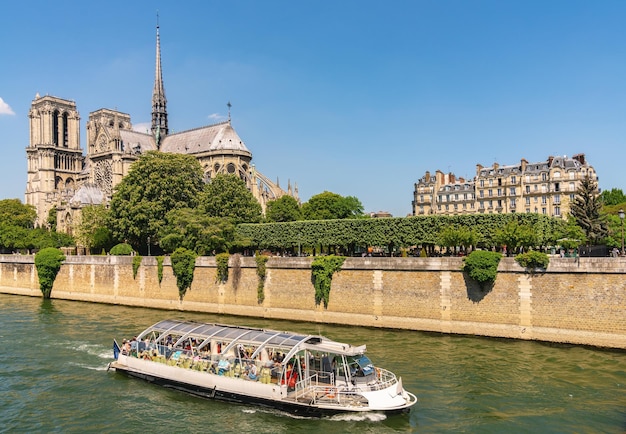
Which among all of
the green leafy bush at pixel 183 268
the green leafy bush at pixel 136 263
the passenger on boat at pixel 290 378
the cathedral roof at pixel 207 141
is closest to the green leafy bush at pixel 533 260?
the passenger on boat at pixel 290 378

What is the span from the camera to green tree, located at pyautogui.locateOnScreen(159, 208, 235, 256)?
41.5 meters

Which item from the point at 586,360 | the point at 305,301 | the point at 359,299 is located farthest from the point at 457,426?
the point at 305,301

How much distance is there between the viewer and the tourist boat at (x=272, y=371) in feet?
57.8

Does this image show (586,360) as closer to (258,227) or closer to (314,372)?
(314,372)

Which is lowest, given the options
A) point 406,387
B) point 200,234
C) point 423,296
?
point 406,387

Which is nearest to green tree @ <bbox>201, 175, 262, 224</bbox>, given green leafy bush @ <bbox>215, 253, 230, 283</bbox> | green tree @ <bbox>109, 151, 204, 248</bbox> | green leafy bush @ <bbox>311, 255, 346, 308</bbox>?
green tree @ <bbox>109, 151, 204, 248</bbox>

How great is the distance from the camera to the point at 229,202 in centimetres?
4972

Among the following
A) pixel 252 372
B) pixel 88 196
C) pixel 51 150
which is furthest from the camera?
pixel 51 150

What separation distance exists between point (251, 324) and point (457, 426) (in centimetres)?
1837

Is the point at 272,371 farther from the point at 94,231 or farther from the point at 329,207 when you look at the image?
the point at 329,207

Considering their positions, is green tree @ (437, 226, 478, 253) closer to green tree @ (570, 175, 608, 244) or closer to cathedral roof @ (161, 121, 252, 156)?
green tree @ (570, 175, 608, 244)

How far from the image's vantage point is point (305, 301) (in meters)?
33.8

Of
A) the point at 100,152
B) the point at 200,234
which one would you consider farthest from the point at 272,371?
the point at 100,152

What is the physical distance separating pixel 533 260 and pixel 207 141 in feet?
221
